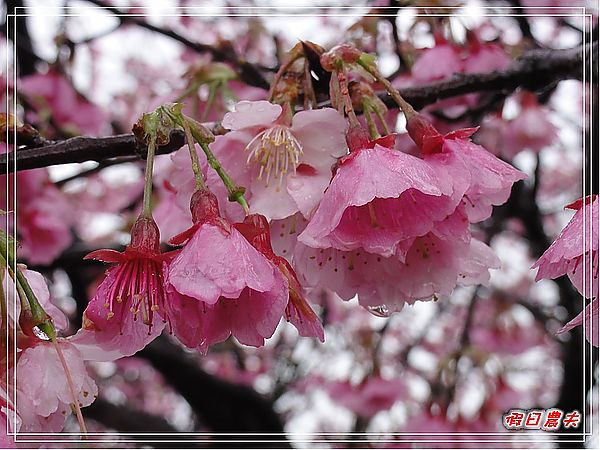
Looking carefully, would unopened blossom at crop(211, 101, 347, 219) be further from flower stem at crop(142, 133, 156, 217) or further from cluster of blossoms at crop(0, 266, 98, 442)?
cluster of blossoms at crop(0, 266, 98, 442)

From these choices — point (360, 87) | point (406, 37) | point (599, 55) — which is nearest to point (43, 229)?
point (406, 37)

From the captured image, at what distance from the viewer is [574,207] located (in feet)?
2.69

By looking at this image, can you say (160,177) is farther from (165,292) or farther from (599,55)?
(599,55)

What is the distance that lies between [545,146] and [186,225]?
1411 millimetres

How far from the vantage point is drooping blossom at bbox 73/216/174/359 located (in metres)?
0.71

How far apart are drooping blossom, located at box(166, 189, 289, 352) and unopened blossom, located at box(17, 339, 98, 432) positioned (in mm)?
163

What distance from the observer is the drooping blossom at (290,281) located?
738mm

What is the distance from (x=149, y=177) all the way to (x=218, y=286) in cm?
14

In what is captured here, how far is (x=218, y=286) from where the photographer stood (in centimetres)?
67

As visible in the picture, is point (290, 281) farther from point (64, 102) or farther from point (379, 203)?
point (64, 102)

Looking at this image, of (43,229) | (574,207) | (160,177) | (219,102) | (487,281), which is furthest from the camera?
(43,229)

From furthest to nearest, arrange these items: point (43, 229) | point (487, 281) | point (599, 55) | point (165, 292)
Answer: point (43, 229), point (599, 55), point (487, 281), point (165, 292)

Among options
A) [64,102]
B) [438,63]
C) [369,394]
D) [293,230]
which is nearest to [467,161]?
[293,230]

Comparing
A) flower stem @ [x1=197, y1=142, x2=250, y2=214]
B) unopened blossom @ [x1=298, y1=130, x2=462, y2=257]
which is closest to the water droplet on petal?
unopened blossom @ [x1=298, y1=130, x2=462, y2=257]
